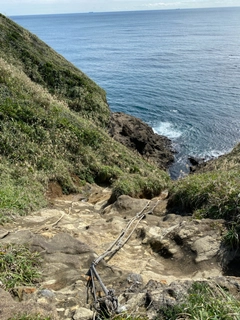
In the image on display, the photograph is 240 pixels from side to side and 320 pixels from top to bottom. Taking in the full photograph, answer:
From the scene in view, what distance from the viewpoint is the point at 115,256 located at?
603 centimetres

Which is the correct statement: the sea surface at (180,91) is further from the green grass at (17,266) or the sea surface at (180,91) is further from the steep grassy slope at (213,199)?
the green grass at (17,266)

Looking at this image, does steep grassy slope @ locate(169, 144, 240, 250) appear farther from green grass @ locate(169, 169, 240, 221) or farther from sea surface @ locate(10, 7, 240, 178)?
sea surface @ locate(10, 7, 240, 178)

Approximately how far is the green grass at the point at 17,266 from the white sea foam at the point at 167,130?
A: 2890 centimetres

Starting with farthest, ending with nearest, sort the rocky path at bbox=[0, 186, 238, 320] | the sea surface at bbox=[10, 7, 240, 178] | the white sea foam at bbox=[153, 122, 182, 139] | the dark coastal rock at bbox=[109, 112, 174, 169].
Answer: the white sea foam at bbox=[153, 122, 182, 139] → the sea surface at bbox=[10, 7, 240, 178] → the dark coastal rock at bbox=[109, 112, 174, 169] → the rocky path at bbox=[0, 186, 238, 320]

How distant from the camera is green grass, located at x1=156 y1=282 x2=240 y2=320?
3316 millimetres

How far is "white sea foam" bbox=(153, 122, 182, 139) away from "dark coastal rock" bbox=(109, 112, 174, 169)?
11.9ft

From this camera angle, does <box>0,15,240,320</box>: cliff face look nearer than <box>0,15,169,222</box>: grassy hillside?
Yes

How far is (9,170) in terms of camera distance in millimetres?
10125

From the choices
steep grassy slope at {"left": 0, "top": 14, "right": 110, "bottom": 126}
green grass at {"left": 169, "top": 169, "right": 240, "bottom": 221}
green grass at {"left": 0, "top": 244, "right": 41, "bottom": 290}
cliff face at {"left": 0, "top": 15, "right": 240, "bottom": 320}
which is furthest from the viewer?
steep grassy slope at {"left": 0, "top": 14, "right": 110, "bottom": 126}

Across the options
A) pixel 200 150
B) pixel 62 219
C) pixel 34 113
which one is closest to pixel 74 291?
pixel 62 219

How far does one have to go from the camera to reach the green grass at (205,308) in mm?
3316

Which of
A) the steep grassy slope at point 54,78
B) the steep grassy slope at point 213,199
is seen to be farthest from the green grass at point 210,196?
the steep grassy slope at point 54,78

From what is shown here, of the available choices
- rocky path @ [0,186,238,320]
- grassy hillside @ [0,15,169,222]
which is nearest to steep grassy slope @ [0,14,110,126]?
grassy hillside @ [0,15,169,222]

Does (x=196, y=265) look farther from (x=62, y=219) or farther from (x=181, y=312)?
(x=62, y=219)
